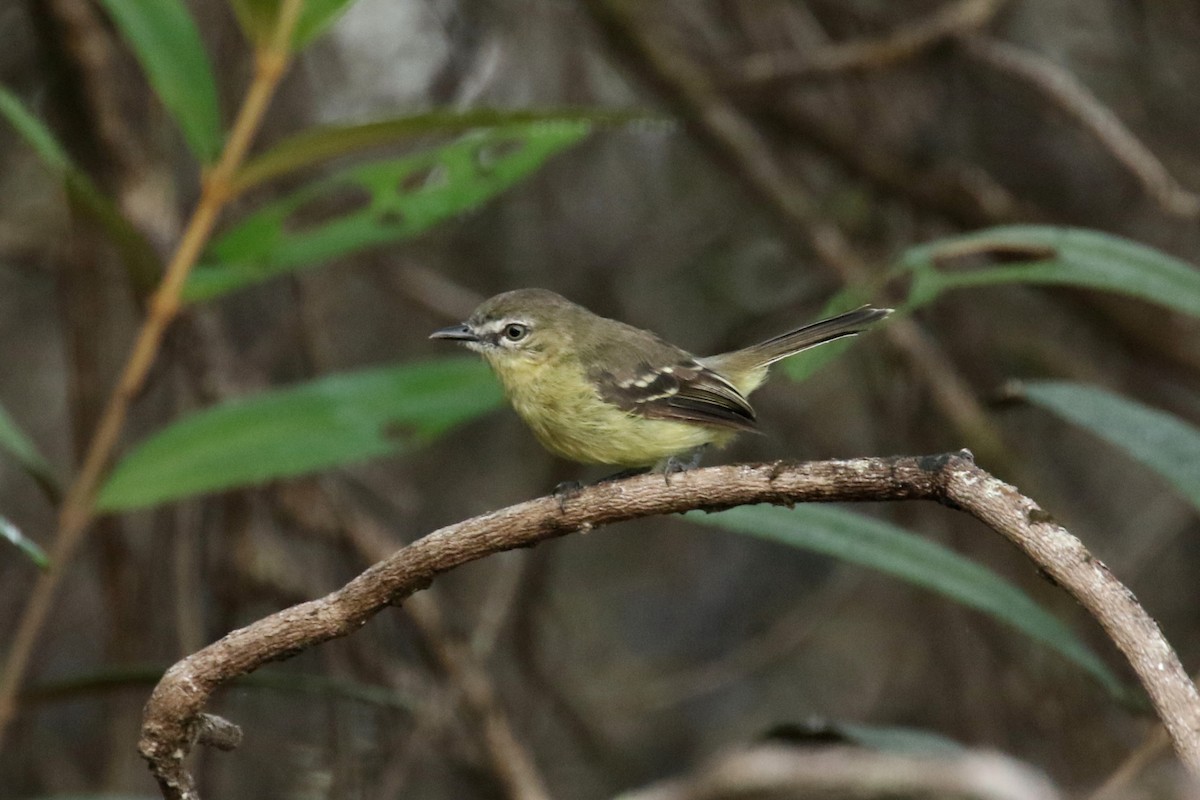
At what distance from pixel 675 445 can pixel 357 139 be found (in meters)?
1.33

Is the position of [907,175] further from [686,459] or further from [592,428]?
[592,428]

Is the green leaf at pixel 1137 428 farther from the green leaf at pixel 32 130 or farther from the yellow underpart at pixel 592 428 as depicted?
the green leaf at pixel 32 130

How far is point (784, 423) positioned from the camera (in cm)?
612

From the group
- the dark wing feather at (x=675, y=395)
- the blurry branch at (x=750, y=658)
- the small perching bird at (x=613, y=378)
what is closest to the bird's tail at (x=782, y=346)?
the small perching bird at (x=613, y=378)

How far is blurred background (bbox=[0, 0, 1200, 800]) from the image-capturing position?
14.8 feet

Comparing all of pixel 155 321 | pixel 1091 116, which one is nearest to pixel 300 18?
pixel 155 321

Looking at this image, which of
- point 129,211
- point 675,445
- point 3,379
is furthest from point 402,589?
point 3,379

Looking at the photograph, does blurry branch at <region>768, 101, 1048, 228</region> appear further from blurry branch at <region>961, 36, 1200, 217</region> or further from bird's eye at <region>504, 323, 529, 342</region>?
bird's eye at <region>504, 323, 529, 342</region>

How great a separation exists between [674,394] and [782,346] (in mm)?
469

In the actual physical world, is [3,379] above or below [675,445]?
above

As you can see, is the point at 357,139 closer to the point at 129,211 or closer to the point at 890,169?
the point at 129,211

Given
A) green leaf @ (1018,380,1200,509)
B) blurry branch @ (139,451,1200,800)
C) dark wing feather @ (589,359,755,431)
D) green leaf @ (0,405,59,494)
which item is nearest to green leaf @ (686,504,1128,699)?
green leaf @ (1018,380,1200,509)

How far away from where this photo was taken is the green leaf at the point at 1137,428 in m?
2.65

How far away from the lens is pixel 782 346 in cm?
423
